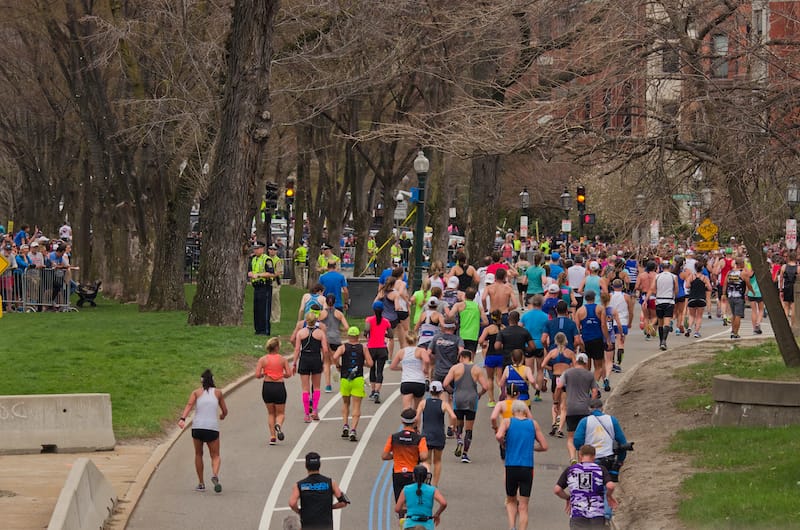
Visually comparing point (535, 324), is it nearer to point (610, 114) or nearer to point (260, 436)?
point (610, 114)

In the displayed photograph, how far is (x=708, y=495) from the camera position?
48.2 ft

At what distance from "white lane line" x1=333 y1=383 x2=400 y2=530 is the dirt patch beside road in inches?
127

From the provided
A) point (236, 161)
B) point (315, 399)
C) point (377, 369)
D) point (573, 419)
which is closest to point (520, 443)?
point (573, 419)

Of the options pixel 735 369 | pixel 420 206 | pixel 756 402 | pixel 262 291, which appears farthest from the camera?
pixel 420 206

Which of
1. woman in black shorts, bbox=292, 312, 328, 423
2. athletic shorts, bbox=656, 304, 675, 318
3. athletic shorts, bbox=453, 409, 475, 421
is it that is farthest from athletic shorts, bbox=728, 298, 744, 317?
athletic shorts, bbox=453, 409, 475, 421

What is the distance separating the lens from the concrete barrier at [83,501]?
12.3m

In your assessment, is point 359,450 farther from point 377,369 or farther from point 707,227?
point 707,227

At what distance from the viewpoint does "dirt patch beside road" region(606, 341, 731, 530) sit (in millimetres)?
15211

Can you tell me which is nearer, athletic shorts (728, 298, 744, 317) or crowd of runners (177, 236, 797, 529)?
crowd of runners (177, 236, 797, 529)

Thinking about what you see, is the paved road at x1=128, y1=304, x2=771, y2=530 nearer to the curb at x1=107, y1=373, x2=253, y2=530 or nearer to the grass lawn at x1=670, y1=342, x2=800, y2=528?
the curb at x1=107, y1=373, x2=253, y2=530

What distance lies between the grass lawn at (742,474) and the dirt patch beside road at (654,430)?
0.25 metres

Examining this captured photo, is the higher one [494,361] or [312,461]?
[494,361]

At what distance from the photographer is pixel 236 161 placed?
1192 inches

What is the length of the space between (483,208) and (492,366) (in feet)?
48.9
